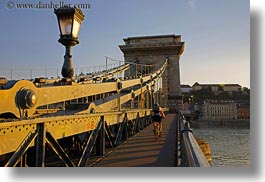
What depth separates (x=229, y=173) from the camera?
2926 mm

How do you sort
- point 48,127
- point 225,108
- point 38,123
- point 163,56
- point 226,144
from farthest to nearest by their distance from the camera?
point 163,56 → point 226,144 → point 225,108 → point 48,127 → point 38,123

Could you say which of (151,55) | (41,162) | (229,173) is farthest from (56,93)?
(151,55)

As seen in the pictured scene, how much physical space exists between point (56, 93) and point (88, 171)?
0.86 meters

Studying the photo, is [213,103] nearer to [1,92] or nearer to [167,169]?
[167,169]

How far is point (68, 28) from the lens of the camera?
105 inches

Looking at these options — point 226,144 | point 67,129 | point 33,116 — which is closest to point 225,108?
point 67,129

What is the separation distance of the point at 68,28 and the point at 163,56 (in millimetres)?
22911

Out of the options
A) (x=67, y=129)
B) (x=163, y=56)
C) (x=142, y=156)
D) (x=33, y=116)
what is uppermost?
(x=163, y=56)

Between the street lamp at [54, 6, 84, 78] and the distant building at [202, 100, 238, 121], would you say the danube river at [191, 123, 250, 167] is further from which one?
the street lamp at [54, 6, 84, 78]

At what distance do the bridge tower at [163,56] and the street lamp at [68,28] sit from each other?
1999 cm

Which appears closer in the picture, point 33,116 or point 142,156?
point 33,116

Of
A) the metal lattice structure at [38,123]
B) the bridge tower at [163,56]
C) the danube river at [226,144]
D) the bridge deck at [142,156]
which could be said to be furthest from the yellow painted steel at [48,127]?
the bridge tower at [163,56]

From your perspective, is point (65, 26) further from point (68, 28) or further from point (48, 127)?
point (48, 127)

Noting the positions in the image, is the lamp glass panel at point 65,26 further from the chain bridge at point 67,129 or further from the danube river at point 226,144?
the danube river at point 226,144
